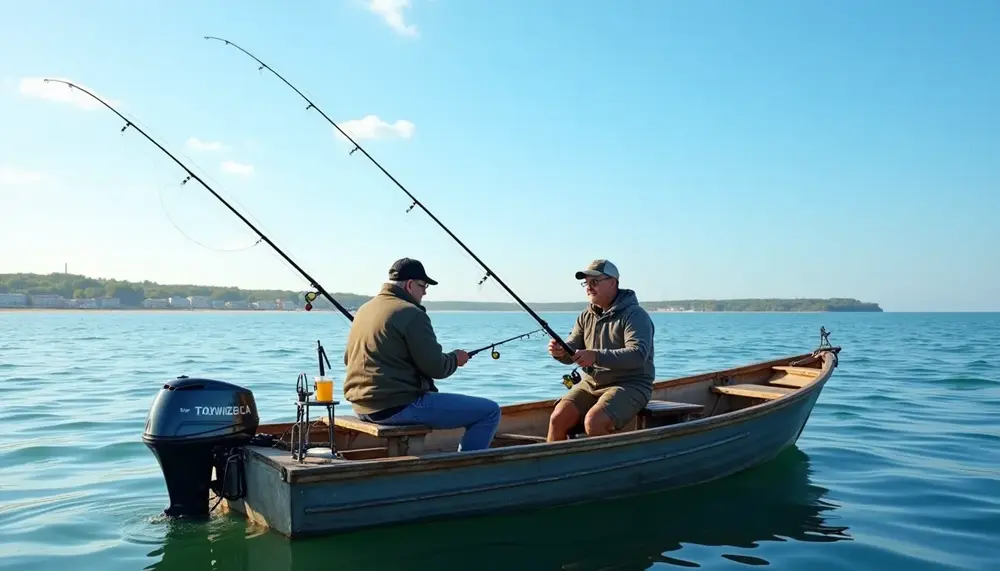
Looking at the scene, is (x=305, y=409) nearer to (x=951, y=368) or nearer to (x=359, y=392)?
(x=359, y=392)

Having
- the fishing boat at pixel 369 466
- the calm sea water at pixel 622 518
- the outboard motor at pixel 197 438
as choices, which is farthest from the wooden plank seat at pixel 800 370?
the outboard motor at pixel 197 438

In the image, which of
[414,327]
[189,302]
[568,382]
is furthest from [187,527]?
[189,302]

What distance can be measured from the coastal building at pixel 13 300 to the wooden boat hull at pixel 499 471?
460 feet

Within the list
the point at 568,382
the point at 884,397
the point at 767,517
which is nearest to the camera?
the point at 767,517

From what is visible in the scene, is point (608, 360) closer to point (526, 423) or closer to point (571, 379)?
point (571, 379)

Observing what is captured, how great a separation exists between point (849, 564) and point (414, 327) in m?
3.47

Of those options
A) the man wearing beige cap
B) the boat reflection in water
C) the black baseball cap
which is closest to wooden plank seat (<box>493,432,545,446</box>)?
the man wearing beige cap

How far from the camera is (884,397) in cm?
1523

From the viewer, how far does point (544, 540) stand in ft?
19.2

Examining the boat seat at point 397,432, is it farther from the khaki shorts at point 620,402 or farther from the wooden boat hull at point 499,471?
the khaki shorts at point 620,402

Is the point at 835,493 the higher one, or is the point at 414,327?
the point at 414,327

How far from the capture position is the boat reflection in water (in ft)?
17.6

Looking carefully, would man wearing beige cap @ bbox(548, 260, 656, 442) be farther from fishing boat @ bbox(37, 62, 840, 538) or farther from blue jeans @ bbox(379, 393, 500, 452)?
blue jeans @ bbox(379, 393, 500, 452)

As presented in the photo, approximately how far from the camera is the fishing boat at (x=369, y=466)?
16.9 ft
